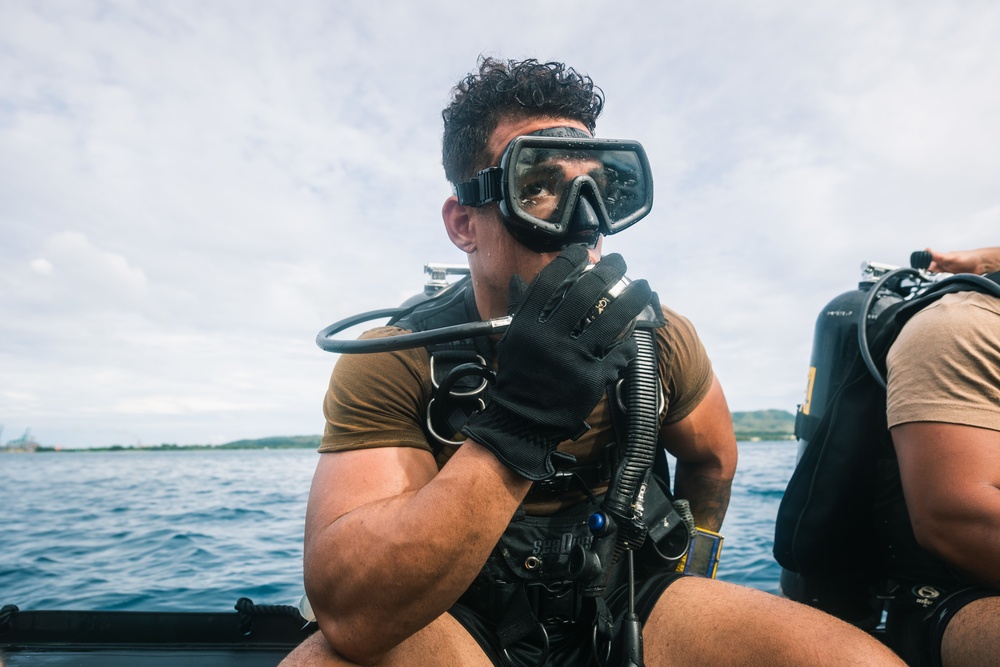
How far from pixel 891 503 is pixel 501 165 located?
2070 millimetres

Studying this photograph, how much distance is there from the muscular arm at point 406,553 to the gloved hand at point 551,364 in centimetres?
7

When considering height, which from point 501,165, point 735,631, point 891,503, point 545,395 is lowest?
point 735,631

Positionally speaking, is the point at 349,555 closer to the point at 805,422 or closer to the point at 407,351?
the point at 407,351

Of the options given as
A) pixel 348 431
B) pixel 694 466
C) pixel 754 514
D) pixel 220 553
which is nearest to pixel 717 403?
pixel 694 466

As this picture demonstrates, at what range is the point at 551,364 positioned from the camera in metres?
1.37

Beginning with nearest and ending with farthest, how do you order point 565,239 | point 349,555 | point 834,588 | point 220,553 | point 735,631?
1. point 349,555
2. point 735,631
3. point 565,239
4. point 834,588
5. point 220,553

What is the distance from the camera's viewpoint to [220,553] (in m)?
7.08

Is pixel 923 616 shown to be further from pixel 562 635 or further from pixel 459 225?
pixel 459 225

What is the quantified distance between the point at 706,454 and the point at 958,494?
87 cm

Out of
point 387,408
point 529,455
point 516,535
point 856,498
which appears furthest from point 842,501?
point 387,408

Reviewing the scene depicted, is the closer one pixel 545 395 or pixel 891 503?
pixel 545 395

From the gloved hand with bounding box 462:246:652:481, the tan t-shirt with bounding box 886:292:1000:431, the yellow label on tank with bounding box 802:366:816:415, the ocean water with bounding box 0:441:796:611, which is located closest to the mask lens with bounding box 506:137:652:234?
the gloved hand with bounding box 462:246:652:481

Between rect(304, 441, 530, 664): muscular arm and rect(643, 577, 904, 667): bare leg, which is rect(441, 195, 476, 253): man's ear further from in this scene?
rect(643, 577, 904, 667): bare leg

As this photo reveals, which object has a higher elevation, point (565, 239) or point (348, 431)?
point (565, 239)
